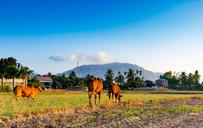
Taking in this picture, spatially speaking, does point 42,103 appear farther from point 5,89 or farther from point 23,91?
point 5,89

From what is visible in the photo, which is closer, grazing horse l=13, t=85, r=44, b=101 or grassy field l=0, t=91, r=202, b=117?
grassy field l=0, t=91, r=202, b=117

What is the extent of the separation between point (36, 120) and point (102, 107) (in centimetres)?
1099

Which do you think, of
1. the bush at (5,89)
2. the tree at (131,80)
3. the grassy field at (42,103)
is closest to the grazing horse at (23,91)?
the grassy field at (42,103)

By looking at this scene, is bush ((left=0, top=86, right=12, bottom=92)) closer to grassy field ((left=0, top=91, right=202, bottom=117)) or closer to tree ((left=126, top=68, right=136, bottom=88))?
grassy field ((left=0, top=91, right=202, bottom=117))

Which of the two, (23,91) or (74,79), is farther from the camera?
(74,79)

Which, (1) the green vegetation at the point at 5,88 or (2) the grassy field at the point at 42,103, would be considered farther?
(1) the green vegetation at the point at 5,88

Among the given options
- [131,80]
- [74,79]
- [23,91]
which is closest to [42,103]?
[23,91]

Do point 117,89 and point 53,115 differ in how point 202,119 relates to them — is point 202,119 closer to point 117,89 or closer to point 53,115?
point 53,115

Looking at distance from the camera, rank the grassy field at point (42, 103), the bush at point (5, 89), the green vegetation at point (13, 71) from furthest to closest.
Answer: the green vegetation at point (13, 71) < the bush at point (5, 89) < the grassy field at point (42, 103)

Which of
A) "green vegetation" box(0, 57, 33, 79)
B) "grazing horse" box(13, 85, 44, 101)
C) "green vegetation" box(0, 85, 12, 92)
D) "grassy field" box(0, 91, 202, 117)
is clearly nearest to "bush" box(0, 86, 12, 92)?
"green vegetation" box(0, 85, 12, 92)

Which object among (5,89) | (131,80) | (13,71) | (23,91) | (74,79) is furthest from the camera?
(131,80)

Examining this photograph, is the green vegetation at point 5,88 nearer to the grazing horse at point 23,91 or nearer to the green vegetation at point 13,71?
the green vegetation at point 13,71

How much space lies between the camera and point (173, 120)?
24.6 m

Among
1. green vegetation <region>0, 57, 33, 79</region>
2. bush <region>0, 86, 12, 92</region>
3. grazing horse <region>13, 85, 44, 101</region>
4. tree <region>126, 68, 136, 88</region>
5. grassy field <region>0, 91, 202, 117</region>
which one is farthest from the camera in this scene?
tree <region>126, 68, 136, 88</region>
